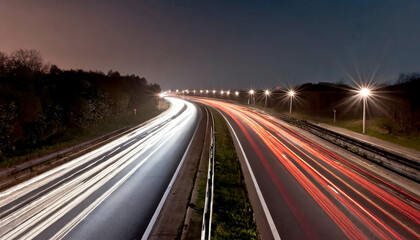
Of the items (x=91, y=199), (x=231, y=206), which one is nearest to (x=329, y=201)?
(x=231, y=206)

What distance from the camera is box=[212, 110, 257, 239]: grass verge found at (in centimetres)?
879

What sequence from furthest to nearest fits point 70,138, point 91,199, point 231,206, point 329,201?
point 70,138 < point 329,201 < point 91,199 < point 231,206

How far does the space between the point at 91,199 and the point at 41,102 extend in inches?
732

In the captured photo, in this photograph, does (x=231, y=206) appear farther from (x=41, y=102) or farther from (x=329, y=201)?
(x=41, y=102)

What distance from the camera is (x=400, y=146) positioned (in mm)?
27734

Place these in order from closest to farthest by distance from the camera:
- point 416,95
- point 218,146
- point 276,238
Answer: point 276,238
point 218,146
point 416,95

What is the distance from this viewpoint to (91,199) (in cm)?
1151

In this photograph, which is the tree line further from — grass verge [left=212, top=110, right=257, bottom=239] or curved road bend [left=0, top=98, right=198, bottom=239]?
grass verge [left=212, top=110, right=257, bottom=239]

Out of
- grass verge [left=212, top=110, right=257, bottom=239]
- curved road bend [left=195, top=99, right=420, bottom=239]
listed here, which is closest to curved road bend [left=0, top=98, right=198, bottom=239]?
grass verge [left=212, top=110, right=257, bottom=239]

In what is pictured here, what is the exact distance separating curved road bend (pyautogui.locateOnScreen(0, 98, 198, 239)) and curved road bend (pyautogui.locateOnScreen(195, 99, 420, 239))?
21.0 ft

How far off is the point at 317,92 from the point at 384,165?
2323 inches

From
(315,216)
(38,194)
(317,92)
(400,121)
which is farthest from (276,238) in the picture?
(317,92)

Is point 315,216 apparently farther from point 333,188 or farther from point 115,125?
point 115,125

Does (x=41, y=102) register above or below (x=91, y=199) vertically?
above
